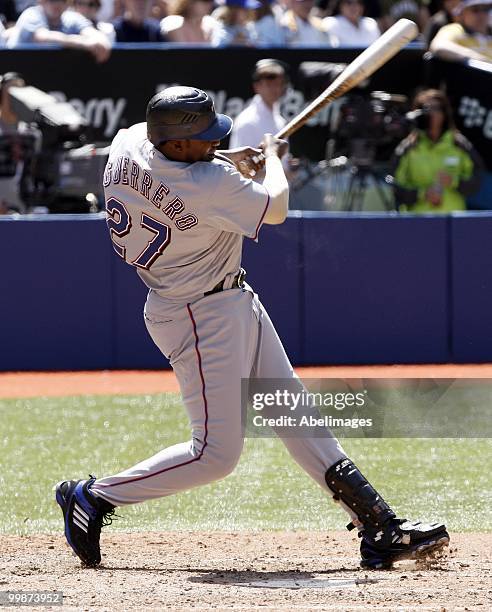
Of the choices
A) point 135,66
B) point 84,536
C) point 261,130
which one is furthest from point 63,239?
point 84,536

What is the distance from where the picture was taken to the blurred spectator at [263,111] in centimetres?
1009

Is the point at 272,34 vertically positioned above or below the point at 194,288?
above

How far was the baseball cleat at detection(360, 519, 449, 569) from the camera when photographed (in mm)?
4719

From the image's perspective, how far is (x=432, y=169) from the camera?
10.6 metres

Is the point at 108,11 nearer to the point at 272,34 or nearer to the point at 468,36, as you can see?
the point at 272,34

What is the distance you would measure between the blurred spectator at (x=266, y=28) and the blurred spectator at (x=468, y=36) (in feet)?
4.72

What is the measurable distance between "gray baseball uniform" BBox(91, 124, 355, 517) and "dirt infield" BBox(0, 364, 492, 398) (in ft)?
13.7

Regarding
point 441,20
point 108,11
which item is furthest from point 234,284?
point 108,11

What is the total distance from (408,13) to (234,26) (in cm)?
367

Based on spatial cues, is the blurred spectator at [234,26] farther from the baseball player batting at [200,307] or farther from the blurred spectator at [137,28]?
the baseball player batting at [200,307]

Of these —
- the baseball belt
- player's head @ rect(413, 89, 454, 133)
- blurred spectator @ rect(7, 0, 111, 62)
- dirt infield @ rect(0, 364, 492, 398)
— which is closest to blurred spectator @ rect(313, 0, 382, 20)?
player's head @ rect(413, 89, 454, 133)

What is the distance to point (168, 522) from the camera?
5.88 metres

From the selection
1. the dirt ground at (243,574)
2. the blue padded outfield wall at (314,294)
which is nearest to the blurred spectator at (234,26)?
the blue padded outfield wall at (314,294)
